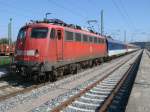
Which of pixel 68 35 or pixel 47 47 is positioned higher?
pixel 68 35

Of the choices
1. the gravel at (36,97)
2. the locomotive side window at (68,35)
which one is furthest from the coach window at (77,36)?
the gravel at (36,97)

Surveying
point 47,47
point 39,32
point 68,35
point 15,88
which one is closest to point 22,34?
point 39,32

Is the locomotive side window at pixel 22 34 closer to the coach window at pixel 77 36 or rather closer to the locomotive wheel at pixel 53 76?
the locomotive wheel at pixel 53 76

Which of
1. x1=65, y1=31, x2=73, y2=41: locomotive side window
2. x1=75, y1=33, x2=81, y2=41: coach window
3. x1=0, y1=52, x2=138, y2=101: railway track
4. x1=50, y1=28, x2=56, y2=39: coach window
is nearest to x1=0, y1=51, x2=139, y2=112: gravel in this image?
x1=0, y1=52, x2=138, y2=101: railway track

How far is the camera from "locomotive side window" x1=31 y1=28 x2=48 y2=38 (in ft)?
53.1

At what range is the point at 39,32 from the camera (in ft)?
→ 53.4

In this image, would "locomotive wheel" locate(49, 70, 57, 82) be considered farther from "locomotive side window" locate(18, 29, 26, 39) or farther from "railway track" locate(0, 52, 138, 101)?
"locomotive side window" locate(18, 29, 26, 39)

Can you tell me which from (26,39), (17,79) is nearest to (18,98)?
(26,39)

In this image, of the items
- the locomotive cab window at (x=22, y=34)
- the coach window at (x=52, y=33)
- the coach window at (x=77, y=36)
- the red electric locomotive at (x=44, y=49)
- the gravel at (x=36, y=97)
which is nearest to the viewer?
the gravel at (x=36, y=97)

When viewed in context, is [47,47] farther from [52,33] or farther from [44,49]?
[52,33]

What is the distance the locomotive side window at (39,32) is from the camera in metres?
16.2

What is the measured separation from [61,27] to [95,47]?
436 inches

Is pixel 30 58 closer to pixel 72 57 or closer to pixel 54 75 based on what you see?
pixel 54 75

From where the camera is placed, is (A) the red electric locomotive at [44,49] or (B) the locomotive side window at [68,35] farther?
(B) the locomotive side window at [68,35]
